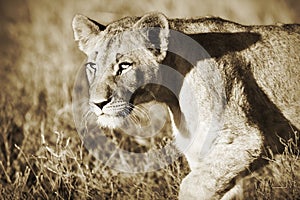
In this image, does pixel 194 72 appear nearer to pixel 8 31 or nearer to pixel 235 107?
pixel 235 107

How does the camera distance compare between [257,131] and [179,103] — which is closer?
[257,131]

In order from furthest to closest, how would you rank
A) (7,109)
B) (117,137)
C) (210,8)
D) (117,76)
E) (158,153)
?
(210,8)
(7,109)
(117,137)
(158,153)
(117,76)

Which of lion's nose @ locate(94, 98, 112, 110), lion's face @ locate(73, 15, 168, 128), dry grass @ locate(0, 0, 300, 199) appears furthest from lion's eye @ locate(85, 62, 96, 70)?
dry grass @ locate(0, 0, 300, 199)

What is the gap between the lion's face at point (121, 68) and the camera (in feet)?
12.6

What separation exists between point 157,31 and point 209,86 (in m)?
0.56

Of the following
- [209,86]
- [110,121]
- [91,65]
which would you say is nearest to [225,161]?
[209,86]

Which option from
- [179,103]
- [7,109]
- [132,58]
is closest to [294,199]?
[179,103]

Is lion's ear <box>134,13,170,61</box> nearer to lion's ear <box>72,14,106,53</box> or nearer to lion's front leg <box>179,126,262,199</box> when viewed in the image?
lion's ear <box>72,14,106,53</box>

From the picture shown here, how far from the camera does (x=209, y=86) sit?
3.93 metres

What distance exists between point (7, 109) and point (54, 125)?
631 millimetres

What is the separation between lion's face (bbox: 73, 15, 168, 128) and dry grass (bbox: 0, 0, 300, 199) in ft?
1.58

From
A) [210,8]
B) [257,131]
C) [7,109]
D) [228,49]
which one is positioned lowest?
[7,109]

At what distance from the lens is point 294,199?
3957mm

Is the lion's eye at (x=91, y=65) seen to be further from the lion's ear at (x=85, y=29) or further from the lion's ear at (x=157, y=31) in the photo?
the lion's ear at (x=157, y=31)
